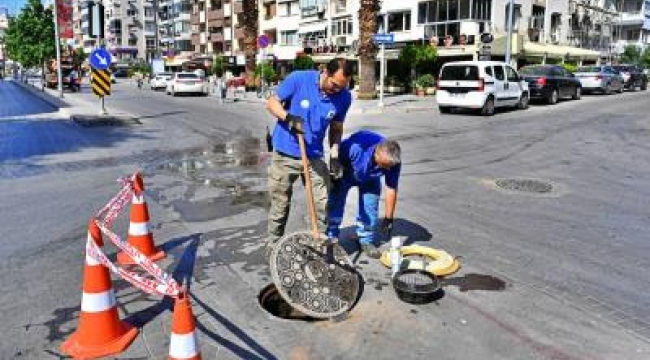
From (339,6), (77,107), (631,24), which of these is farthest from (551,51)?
(631,24)

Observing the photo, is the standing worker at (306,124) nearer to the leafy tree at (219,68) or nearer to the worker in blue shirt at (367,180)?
the worker in blue shirt at (367,180)

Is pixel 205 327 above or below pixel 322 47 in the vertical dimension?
below

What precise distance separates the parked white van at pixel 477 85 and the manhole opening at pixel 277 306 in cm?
1583

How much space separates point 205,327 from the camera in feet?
12.9

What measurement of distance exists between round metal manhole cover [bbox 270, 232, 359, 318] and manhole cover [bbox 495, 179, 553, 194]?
478cm

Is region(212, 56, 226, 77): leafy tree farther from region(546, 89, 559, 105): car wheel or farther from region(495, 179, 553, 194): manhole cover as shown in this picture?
region(495, 179, 553, 194): manhole cover

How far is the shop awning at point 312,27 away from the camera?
172ft

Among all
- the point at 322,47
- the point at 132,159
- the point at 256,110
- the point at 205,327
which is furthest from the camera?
the point at 322,47

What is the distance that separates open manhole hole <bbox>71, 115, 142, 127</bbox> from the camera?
1669 centimetres

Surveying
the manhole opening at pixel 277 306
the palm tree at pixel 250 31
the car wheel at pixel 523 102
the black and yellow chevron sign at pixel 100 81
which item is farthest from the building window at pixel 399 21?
the manhole opening at pixel 277 306

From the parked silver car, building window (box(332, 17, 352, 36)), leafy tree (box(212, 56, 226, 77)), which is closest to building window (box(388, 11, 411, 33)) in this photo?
building window (box(332, 17, 352, 36))

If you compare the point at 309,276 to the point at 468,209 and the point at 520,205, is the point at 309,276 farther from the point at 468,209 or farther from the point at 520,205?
the point at 520,205

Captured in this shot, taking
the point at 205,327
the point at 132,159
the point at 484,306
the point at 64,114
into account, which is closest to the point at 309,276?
the point at 205,327

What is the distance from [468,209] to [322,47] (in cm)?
4509
